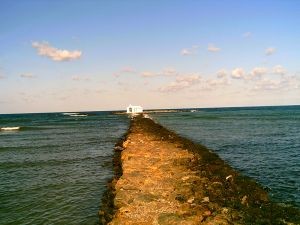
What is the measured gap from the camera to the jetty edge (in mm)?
12025

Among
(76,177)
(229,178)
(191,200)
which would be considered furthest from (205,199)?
(76,177)

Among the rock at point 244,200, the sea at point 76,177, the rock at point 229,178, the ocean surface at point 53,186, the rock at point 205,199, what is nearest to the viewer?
the rock at point 244,200

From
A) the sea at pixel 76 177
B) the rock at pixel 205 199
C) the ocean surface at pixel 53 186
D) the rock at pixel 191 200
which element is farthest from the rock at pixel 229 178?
the ocean surface at pixel 53 186

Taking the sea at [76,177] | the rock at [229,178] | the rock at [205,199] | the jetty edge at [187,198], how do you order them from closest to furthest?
the jetty edge at [187,198]
the rock at [205,199]
the sea at [76,177]
the rock at [229,178]

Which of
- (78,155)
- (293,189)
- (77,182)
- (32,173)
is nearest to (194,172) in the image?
(293,189)

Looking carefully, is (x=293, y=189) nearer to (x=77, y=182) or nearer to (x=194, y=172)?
(x=194, y=172)

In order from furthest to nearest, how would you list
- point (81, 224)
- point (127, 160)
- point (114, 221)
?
point (127, 160)
point (81, 224)
point (114, 221)

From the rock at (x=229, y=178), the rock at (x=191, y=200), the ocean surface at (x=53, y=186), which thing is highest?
the rock at (x=229, y=178)

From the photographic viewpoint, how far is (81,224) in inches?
521

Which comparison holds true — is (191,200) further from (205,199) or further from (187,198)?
(205,199)

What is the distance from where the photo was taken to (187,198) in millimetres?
14008

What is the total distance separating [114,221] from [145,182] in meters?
4.74

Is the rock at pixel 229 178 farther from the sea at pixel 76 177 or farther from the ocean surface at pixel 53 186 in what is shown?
the ocean surface at pixel 53 186

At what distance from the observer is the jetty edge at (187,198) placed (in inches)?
473
